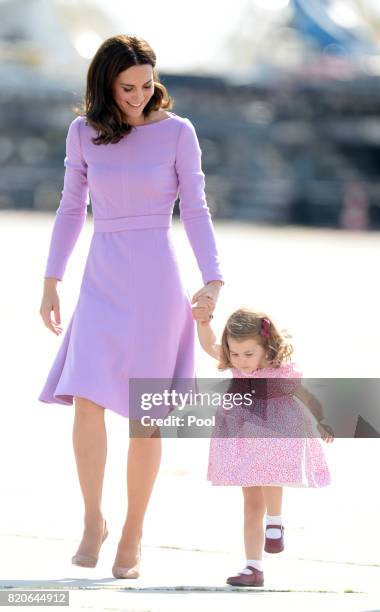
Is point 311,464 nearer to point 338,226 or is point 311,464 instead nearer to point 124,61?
point 124,61

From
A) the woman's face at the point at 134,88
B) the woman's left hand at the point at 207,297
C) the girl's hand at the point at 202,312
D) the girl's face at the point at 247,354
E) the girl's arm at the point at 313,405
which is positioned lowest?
the girl's arm at the point at 313,405

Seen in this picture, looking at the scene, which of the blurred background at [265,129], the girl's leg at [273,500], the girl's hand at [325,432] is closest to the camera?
the girl's hand at [325,432]

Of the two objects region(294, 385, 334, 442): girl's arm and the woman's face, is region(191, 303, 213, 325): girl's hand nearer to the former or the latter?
region(294, 385, 334, 442): girl's arm

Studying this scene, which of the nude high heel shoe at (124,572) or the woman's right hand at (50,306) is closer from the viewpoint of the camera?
the nude high heel shoe at (124,572)

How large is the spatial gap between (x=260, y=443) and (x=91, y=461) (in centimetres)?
55

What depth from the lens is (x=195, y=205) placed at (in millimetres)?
4961

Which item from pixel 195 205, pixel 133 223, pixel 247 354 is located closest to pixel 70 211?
pixel 133 223

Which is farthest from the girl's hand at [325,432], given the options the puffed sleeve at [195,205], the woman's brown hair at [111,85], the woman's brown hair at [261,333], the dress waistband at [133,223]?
the woman's brown hair at [111,85]

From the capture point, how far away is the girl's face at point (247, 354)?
15.9ft

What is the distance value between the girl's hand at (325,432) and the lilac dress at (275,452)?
5cm

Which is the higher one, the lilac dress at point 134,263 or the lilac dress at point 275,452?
the lilac dress at point 134,263

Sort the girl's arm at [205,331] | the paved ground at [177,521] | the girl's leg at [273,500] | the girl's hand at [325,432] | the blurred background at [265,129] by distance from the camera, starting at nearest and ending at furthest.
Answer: the paved ground at [177,521] < the girl's hand at [325,432] < the girl's arm at [205,331] < the girl's leg at [273,500] < the blurred background at [265,129]

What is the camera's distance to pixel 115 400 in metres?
→ 4.89

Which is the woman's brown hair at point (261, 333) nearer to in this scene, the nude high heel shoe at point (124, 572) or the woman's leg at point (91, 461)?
the woman's leg at point (91, 461)
